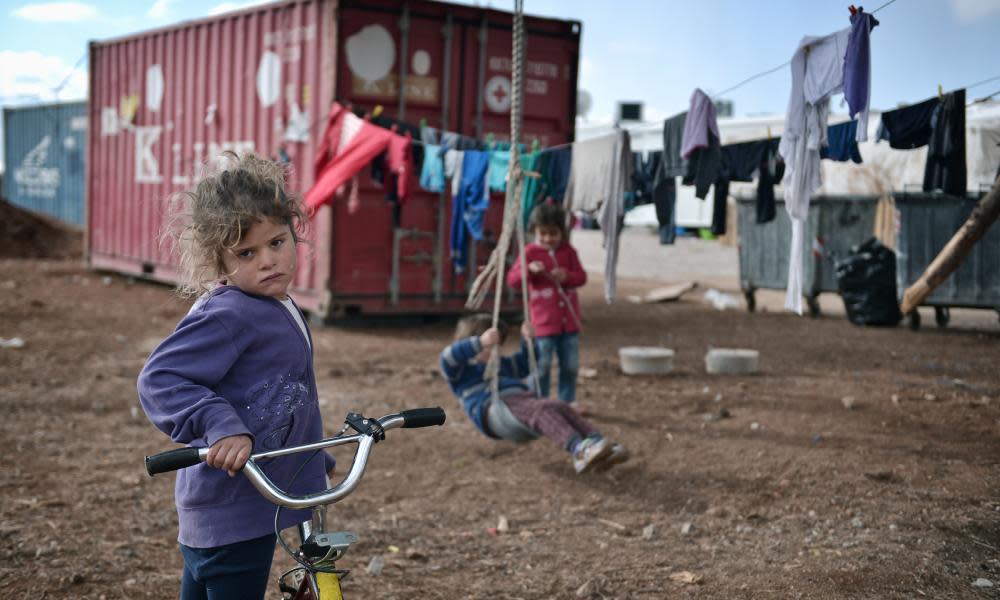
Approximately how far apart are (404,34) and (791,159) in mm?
5978

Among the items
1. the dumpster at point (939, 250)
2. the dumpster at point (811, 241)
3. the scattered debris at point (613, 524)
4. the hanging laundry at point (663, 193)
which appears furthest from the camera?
the dumpster at point (811, 241)

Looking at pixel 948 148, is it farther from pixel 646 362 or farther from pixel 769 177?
pixel 646 362

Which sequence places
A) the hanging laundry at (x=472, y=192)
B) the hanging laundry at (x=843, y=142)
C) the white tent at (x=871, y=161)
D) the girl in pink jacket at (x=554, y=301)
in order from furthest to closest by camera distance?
the white tent at (x=871, y=161) < the hanging laundry at (x=472, y=192) < the girl in pink jacket at (x=554, y=301) < the hanging laundry at (x=843, y=142)

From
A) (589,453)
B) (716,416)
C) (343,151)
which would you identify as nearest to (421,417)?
(589,453)

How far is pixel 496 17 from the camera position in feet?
34.8

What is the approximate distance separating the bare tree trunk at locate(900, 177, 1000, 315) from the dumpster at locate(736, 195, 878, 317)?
5.29 metres

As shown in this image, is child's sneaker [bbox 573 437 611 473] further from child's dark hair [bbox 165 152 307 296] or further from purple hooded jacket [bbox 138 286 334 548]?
child's dark hair [bbox 165 152 307 296]

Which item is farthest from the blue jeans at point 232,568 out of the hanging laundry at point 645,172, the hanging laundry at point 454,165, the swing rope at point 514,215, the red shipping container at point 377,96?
the red shipping container at point 377,96

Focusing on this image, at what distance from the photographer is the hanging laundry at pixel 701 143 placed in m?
5.62

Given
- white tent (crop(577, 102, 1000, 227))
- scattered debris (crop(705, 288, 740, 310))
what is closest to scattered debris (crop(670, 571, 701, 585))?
white tent (crop(577, 102, 1000, 227))

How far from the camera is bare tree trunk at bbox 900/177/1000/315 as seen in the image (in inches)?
201

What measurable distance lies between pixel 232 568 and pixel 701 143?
4.11 meters

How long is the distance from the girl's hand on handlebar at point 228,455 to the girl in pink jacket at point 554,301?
4478mm

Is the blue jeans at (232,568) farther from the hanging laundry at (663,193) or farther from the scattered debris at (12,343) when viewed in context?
the scattered debris at (12,343)
